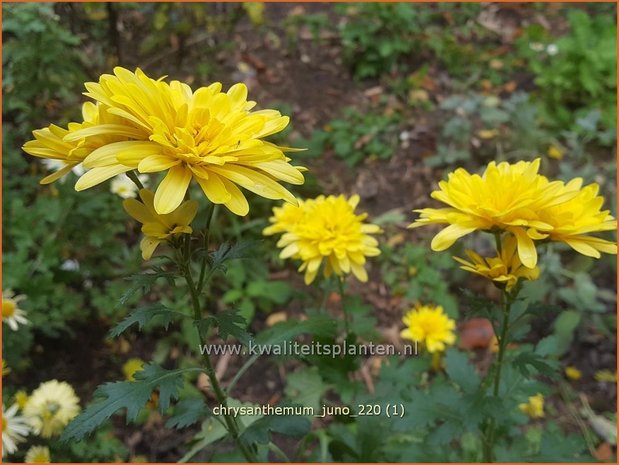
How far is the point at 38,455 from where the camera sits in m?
1.93

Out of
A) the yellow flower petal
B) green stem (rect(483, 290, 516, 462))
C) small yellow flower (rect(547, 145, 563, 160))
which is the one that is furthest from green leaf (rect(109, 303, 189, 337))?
small yellow flower (rect(547, 145, 563, 160))

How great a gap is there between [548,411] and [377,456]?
114 centimetres

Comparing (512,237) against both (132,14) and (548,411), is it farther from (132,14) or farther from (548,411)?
(132,14)

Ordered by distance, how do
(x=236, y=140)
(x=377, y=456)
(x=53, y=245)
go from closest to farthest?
(x=236, y=140), (x=377, y=456), (x=53, y=245)

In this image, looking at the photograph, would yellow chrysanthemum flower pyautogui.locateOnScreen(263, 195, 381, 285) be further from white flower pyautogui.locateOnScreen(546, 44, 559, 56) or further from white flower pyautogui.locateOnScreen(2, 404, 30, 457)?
white flower pyautogui.locateOnScreen(546, 44, 559, 56)

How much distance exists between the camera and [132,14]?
3.99 metres

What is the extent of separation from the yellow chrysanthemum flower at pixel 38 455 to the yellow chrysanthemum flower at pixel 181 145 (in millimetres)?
1377

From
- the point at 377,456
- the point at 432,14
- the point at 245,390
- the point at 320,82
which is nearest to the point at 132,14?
the point at 320,82

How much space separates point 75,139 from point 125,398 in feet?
1.57

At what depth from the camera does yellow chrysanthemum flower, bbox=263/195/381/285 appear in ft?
5.28

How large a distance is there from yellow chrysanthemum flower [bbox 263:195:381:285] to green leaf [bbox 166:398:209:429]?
483 millimetres

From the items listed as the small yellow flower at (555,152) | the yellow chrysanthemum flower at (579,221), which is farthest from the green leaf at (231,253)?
the small yellow flower at (555,152)

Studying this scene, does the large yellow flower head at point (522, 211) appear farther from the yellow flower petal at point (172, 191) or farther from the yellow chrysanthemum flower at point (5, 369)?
the yellow chrysanthemum flower at point (5, 369)

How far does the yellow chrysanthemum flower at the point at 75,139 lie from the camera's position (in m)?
0.98
